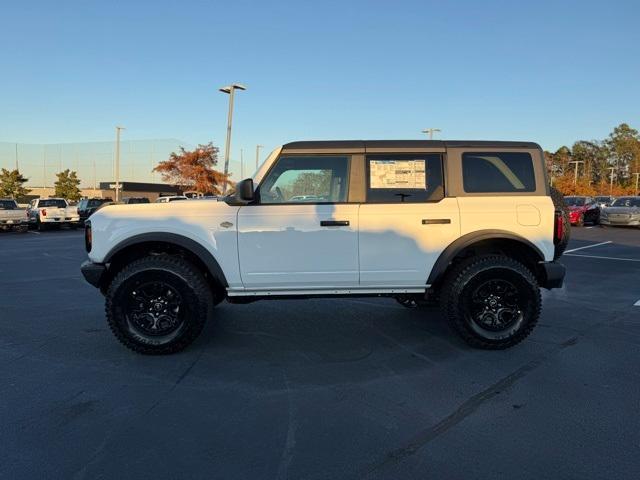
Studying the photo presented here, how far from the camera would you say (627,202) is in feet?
77.9

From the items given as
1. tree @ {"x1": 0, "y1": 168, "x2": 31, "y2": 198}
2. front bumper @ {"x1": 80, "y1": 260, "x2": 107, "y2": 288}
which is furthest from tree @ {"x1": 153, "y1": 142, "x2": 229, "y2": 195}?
front bumper @ {"x1": 80, "y1": 260, "x2": 107, "y2": 288}

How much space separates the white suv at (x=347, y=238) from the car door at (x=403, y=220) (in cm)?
1

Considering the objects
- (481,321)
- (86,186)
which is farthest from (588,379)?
(86,186)

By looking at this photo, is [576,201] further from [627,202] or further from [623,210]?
[623,210]

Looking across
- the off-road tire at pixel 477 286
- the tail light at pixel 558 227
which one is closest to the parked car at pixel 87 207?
the off-road tire at pixel 477 286

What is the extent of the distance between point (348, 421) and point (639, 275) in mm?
8328

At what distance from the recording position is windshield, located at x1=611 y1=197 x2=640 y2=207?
2329 centimetres

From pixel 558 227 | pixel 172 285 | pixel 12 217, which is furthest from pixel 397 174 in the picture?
pixel 12 217

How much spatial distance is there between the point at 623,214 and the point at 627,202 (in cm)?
180

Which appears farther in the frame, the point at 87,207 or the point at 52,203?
the point at 87,207

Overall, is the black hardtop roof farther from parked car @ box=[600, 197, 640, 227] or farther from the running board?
parked car @ box=[600, 197, 640, 227]

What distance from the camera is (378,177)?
15.5 ft

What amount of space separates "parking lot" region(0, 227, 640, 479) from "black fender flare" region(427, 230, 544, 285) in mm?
777

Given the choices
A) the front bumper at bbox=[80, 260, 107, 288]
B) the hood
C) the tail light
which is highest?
the hood
